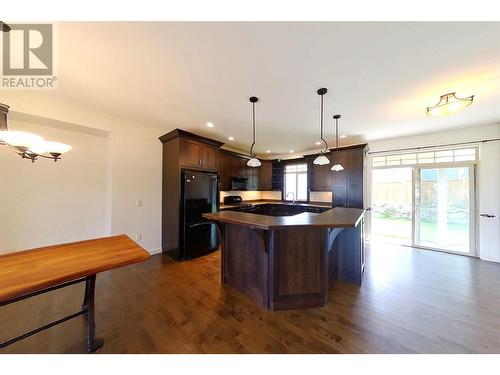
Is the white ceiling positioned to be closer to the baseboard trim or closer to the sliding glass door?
the sliding glass door

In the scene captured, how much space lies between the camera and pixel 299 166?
5934 mm

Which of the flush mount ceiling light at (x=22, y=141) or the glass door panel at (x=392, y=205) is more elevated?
the flush mount ceiling light at (x=22, y=141)

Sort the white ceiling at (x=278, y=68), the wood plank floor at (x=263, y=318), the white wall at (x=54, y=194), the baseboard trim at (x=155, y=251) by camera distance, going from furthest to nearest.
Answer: the baseboard trim at (x=155, y=251)
the white wall at (x=54, y=194)
the wood plank floor at (x=263, y=318)
the white ceiling at (x=278, y=68)

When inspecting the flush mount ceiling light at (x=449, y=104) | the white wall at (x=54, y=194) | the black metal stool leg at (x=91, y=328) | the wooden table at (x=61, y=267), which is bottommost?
the black metal stool leg at (x=91, y=328)

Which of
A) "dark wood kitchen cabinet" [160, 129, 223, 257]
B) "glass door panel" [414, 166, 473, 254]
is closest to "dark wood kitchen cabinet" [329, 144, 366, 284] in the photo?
"glass door panel" [414, 166, 473, 254]

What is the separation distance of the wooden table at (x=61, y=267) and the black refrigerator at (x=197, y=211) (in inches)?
62.7

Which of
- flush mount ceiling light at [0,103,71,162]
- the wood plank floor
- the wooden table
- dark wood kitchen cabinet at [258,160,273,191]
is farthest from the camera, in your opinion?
dark wood kitchen cabinet at [258,160,273,191]

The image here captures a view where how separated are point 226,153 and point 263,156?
7.21 ft

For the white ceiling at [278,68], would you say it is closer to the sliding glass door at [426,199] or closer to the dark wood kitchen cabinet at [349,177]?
the sliding glass door at [426,199]

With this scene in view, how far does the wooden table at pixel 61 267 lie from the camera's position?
1081 millimetres

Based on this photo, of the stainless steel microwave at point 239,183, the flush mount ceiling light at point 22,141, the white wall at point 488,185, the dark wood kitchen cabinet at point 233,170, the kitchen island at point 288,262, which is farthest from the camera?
the stainless steel microwave at point 239,183

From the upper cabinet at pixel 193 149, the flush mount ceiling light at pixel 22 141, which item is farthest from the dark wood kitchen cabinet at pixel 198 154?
the flush mount ceiling light at pixel 22 141

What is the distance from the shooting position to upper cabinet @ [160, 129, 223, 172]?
3.40 meters

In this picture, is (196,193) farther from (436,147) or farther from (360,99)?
(436,147)
